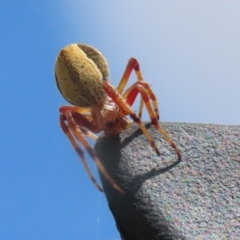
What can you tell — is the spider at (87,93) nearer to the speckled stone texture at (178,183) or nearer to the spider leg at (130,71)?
the spider leg at (130,71)

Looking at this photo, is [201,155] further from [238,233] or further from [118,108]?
[118,108]

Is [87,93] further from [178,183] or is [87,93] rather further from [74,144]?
[178,183]

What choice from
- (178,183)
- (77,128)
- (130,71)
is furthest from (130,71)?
(178,183)

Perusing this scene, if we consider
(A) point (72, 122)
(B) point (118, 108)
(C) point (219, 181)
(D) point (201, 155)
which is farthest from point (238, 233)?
(A) point (72, 122)

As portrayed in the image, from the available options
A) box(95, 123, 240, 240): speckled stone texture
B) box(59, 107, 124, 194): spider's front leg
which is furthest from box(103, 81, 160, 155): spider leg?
box(95, 123, 240, 240): speckled stone texture

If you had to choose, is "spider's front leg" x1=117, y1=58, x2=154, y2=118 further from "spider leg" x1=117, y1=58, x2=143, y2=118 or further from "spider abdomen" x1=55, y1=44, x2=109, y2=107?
"spider abdomen" x1=55, y1=44, x2=109, y2=107
